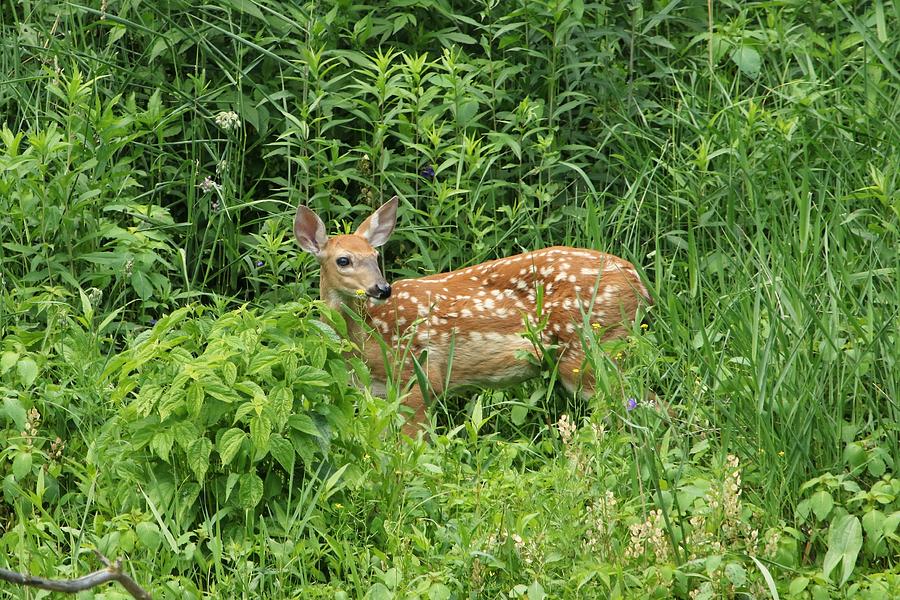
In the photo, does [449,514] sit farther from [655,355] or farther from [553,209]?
[553,209]

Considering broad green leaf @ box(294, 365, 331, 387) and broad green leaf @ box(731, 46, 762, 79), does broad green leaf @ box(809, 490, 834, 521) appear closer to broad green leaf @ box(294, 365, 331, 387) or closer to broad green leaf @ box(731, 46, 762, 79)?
broad green leaf @ box(294, 365, 331, 387)

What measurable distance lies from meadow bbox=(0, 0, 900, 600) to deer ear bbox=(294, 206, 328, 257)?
0.41ft

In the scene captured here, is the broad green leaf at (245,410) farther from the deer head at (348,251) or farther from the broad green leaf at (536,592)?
the deer head at (348,251)

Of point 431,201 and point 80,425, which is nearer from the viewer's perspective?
point 80,425

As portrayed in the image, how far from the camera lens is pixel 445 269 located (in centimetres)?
662

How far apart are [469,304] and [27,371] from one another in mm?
2129

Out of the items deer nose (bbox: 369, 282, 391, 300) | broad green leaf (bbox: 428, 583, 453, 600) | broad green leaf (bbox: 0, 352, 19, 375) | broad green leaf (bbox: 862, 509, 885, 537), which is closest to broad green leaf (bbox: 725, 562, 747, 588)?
broad green leaf (bbox: 862, 509, 885, 537)

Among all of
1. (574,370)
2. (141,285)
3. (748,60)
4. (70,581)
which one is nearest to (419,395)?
(574,370)

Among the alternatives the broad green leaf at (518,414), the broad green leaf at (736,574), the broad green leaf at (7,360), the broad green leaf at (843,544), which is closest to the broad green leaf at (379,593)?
the broad green leaf at (736,574)

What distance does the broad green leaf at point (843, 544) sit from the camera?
358 cm

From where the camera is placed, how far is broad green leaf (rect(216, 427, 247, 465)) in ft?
12.9

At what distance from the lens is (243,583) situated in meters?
3.71

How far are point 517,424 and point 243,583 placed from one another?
198 centimetres

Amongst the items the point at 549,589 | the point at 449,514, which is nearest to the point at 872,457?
the point at 549,589
